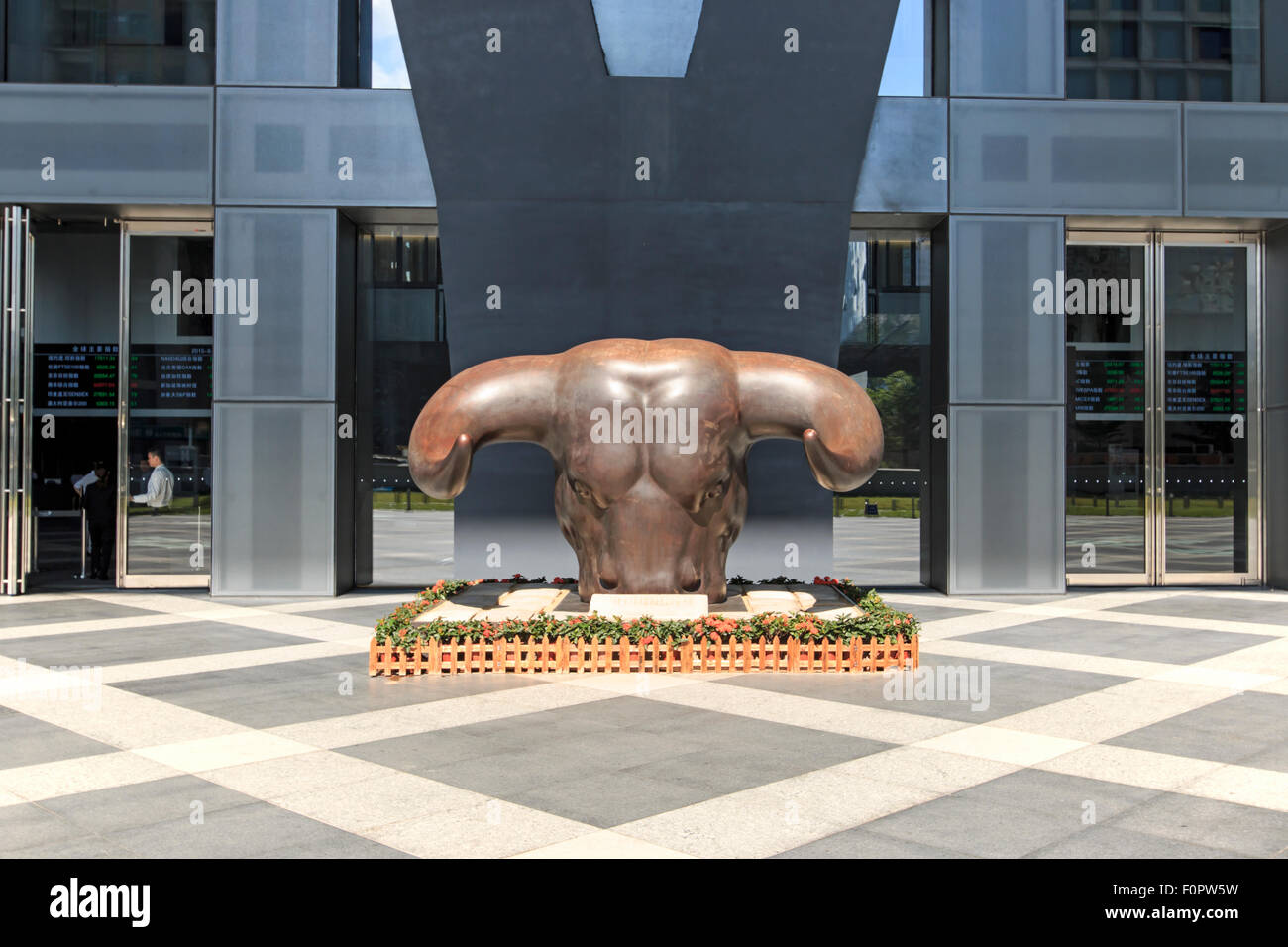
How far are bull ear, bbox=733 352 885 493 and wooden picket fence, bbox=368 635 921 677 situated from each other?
5.13ft

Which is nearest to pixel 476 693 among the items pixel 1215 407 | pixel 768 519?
pixel 768 519

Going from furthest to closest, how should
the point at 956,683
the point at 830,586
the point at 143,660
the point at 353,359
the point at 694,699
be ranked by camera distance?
1. the point at 353,359
2. the point at 830,586
3. the point at 143,660
4. the point at 956,683
5. the point at 694,699

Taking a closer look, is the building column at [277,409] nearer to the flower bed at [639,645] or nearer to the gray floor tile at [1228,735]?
the flower bed at [639,645]

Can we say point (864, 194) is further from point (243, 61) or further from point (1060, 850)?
point (1060, 850)

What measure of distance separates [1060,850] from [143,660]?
319 inches

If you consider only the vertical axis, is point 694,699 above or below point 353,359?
below

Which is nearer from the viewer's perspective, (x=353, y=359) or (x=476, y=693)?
(x=476, y=693)

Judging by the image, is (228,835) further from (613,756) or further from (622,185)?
(622,185)

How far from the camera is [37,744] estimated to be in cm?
680

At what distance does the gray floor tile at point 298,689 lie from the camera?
25.4 ft

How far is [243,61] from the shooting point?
14.5m

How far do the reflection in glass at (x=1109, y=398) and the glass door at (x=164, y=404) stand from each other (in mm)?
12433

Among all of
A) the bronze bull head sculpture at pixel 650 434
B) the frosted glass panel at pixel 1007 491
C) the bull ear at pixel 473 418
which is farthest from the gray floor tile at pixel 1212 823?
the frosted glass panel at pixel 1007 491

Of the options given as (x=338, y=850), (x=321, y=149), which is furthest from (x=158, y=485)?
(x=338, y=850)
